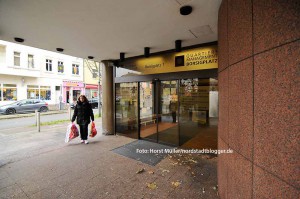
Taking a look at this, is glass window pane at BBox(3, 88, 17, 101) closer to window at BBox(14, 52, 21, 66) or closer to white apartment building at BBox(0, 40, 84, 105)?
white apartment building at BBox(0, 40, 84, 105)

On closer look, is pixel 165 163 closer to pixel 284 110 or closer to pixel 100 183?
pixel 100 183

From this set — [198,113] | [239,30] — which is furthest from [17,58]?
[239,30]

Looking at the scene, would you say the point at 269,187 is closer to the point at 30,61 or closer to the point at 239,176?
the point at 239,176

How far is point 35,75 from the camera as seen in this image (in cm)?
1806

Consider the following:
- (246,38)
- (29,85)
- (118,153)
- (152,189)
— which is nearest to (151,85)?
(118,153)

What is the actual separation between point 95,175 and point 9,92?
1974cm

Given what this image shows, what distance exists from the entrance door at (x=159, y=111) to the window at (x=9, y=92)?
1837cm

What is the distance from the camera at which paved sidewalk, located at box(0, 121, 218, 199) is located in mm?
2963

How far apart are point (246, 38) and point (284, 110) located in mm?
916

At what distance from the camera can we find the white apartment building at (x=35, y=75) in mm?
16312

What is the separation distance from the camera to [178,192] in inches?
118

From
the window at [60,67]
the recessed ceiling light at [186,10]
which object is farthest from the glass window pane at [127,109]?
the window at [60,67]

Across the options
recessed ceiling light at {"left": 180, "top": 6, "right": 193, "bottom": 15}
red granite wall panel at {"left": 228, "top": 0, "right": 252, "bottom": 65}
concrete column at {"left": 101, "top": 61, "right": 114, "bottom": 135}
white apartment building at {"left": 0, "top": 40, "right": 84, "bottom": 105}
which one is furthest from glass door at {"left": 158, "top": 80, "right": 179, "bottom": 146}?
white apartment building at {"left": 0, "top": 40, "right": 84, "bottom": 105}

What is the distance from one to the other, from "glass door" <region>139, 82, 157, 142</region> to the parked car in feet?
45.6
